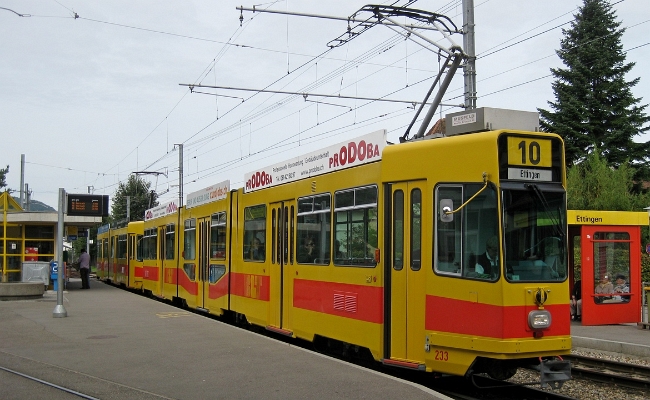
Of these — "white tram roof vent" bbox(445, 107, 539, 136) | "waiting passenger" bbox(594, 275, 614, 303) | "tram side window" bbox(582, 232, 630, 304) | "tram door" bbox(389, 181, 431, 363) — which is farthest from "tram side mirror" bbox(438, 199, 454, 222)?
"waiting passenger" bbox(594, 275, 614, 303)

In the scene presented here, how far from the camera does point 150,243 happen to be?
26031mm

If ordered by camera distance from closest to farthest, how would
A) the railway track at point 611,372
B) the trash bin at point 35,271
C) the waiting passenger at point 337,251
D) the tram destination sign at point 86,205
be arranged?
the railway track at point 611,372 < the waiting passenger at point 337,251 < the tram destination sign at point 86,205 < the trash bin at point 35,271

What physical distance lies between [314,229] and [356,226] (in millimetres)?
1435

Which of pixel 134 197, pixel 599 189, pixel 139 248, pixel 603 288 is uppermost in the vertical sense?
pixel 134 197

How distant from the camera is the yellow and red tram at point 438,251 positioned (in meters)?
7.97

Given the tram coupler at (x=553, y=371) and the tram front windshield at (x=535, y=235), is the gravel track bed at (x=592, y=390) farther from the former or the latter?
the tram front windshield at (x=535, y=235)

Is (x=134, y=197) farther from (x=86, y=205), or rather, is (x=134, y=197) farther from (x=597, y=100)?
(x=86, y=205)

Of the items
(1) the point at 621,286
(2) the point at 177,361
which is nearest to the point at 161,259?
(2) the point at 177,361

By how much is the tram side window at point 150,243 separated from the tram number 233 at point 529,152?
18546mm

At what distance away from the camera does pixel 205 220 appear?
1838 cm

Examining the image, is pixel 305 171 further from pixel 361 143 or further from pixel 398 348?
pixel 398 348

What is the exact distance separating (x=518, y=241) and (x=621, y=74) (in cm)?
3604

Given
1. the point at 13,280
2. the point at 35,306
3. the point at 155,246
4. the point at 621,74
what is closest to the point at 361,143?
the point at 35,306

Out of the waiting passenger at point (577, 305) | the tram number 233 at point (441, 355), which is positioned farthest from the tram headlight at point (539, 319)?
the waiting passenger at point (577, 305)
